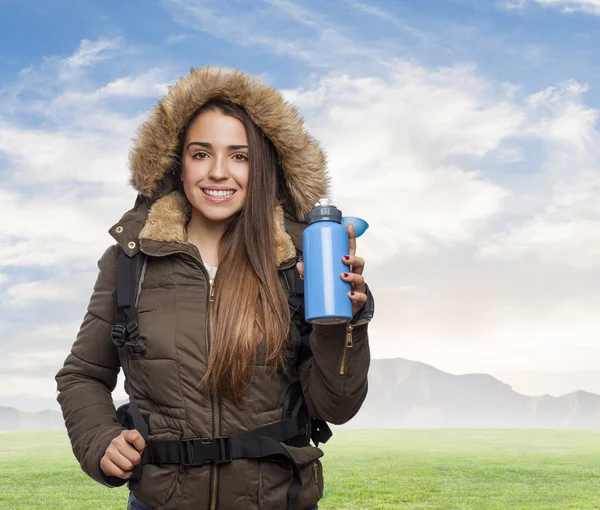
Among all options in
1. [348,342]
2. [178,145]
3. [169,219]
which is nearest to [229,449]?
[348,342]

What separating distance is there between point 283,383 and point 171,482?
57 centimetres

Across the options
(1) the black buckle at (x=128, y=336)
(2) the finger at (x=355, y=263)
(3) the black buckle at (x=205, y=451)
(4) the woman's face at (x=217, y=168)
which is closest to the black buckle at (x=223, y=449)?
(3) the black buckle at (x=205, y=451)

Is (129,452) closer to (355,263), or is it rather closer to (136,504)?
(136,504)

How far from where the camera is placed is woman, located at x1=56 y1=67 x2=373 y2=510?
111 inches

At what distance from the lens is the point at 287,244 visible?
320cm

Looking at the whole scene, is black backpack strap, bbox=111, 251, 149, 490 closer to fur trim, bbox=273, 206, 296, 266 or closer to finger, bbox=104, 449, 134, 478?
finger, bbox=104, 449, 134, 478

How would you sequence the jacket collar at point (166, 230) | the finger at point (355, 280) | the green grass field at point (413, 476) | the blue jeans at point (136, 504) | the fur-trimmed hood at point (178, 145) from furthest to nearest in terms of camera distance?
the green grass field at point (413, 476), the fur-trimmed hood at point (178, 145), the jacket collar at point (166, 230), the blue jeans at point (136, 504), the finger at point (355, 280)

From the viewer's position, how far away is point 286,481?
293 cm

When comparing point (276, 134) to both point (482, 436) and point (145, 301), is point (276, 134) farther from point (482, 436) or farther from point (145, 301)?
point (482, 436)

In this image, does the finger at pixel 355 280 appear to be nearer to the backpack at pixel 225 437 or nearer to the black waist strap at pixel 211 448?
the backpack at pixel 225 437

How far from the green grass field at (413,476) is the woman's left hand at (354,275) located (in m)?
7.50

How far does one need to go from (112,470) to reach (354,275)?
1.21m

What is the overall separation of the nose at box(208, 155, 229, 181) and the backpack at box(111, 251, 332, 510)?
461mm

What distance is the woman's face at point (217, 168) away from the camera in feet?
10.5
